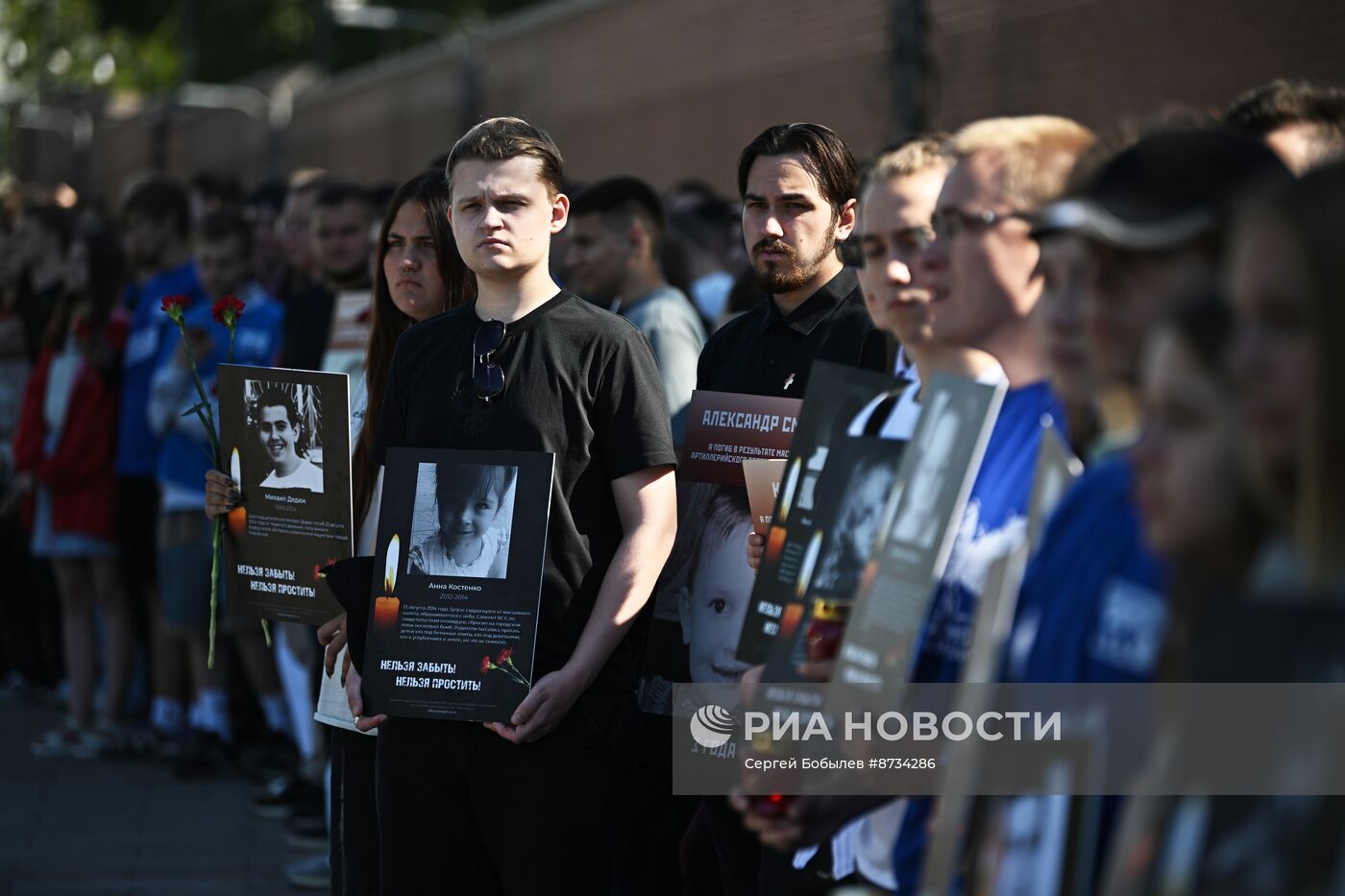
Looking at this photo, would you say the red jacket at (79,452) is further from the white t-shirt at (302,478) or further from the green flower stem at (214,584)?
the white t-shirt at (302,478)

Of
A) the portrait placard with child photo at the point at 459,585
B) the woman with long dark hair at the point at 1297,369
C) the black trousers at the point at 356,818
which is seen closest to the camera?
the woman with long dark hair at the point at 1297,369

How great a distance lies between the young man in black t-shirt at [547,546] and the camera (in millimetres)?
3510

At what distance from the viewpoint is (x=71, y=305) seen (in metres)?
8.13

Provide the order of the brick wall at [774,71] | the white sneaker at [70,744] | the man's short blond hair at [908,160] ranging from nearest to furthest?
the man's short blond hair at [908,160] < the white sneaker at [70,744] < the brick wall at [774,71]

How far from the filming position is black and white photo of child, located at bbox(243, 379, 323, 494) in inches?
162

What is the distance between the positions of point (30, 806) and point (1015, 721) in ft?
20.3

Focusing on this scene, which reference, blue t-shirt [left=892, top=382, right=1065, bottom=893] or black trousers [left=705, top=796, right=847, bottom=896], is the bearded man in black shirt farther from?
blue t-shirt [left=892, top=382, right=1065, bottom=893]

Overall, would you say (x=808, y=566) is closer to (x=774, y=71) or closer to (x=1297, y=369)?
(x=1297, y=369)

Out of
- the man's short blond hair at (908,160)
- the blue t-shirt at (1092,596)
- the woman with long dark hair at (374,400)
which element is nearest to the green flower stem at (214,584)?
the woman with long dark hair at (374,400)

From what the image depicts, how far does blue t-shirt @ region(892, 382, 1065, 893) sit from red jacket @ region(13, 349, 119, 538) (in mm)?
6300

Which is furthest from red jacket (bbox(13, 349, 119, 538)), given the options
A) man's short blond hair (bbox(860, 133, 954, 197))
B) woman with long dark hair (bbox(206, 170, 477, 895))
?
man's short blond hair (bbox(860, 133, 954, 197))

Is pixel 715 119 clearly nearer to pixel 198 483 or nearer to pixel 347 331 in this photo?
pixel 198 483

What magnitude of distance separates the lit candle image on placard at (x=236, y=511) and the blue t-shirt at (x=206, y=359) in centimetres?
254

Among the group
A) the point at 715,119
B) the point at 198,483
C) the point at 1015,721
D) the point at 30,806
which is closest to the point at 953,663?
the point at 1015,721
